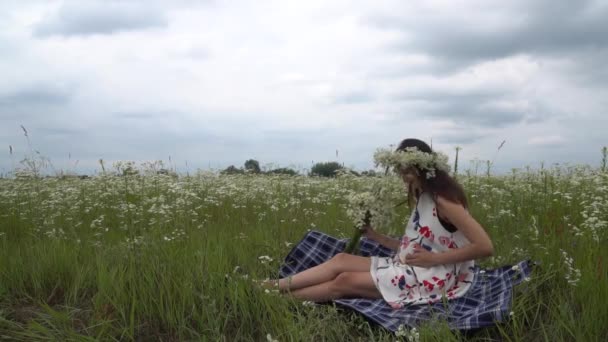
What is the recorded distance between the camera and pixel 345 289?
3748 mm

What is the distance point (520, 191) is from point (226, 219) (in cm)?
364

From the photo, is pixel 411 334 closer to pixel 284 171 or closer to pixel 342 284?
pixel 342 284

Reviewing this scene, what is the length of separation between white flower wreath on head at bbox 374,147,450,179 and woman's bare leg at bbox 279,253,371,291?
2.71 ft

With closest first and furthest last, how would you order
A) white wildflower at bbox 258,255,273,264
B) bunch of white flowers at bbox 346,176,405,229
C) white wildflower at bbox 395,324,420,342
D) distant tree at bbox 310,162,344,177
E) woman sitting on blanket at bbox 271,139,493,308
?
white wildflower at bbox 395,324,420,342, woman sitting on blanket at bbox 271,139,493,308, bunch of white flowers at bbox 346,176,405,229, white wildflower at bbox 258,255,273,264, distant tree at bbox 310,162,344,177

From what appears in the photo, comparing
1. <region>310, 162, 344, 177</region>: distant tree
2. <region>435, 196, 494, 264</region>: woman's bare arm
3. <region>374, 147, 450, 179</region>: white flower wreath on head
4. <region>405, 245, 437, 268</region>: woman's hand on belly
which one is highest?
<region>374, 147, 450, 179</region>: white flower wreath on head

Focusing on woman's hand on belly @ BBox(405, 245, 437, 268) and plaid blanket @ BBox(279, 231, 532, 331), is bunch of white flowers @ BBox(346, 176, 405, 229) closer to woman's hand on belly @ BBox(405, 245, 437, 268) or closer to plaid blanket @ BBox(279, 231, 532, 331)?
woman's hand on belly @ BBox(405, 245, 437, 268)

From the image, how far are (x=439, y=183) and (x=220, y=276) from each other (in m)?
1.81

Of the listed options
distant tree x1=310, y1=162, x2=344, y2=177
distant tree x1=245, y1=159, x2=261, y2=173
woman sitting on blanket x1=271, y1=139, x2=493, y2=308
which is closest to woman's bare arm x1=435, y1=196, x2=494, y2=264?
woman sitting on blanket x1=271, y1=139, x2=493, y2=308

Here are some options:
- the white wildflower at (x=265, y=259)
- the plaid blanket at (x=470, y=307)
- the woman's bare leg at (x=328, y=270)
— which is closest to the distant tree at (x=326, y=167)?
the white wildflower at (x=265, y=259)

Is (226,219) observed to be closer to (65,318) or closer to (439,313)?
(65,318)

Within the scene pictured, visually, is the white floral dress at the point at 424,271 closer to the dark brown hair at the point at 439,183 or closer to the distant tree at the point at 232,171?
the dark brown hair at the point at 439,183

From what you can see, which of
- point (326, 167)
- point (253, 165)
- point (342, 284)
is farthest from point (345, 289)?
point (253, 165)

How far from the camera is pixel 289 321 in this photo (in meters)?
3.20

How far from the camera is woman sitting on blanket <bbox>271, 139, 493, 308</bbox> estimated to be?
351 centimetres
